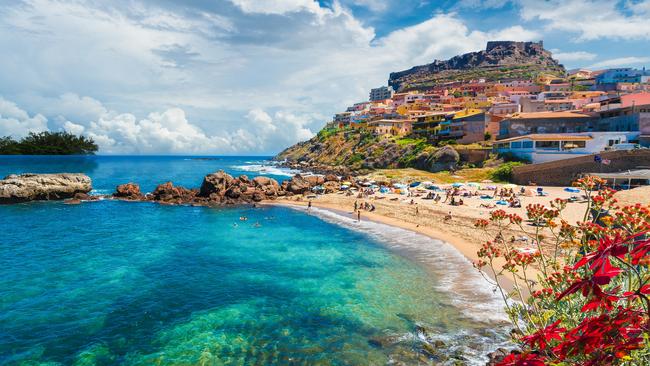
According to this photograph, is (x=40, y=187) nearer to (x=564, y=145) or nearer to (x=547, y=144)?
(x=547, y=144)

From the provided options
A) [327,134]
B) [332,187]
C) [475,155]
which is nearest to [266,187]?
[332,187]

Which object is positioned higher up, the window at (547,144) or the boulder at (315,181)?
the window at (547,144)

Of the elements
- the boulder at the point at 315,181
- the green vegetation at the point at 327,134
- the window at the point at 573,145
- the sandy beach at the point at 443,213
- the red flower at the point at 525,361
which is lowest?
the sandy beach at the point at 443,213

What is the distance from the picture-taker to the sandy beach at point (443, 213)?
98.9ft

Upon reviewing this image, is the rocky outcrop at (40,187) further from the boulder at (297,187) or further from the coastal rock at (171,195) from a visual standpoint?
the boulder at (297,187)

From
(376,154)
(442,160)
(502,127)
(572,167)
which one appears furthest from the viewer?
(376,154)

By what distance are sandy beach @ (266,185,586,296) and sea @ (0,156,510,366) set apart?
2.20 m

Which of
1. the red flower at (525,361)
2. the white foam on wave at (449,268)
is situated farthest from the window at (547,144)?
the red flower at (525,361)

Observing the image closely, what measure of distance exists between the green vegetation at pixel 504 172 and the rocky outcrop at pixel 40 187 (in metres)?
69.3

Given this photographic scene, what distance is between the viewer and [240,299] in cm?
2047

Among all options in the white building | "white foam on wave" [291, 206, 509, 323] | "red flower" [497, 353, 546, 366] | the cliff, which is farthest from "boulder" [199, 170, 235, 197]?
"red flower" [497, 353, 546, 366]

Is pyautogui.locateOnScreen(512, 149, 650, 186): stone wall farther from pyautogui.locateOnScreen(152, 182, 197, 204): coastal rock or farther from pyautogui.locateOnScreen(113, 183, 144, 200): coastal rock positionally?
pyautogui.locateOnScreen(113, 183, 144, 200): coastal rock

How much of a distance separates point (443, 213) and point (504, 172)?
24192 millimetres

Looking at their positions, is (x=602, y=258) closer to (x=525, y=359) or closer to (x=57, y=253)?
(x=525, y=359)
